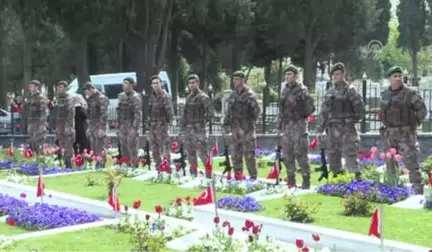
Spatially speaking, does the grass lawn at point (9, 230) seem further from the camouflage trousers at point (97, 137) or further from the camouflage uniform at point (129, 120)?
the camouflage trousers at point (97, 137)

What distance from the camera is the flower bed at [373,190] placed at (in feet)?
33.0

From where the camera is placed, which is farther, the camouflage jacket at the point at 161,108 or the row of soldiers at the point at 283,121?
the camouflage jacket at the point at 161,108

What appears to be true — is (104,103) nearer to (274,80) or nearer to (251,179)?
(251,179)

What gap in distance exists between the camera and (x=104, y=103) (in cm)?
1584

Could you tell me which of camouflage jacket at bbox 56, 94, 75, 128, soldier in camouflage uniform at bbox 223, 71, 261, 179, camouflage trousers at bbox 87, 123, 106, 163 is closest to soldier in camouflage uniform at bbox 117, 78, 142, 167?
camouflage trousers at bbox 87, 123, 106, 163

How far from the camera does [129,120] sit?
15383 millimetres

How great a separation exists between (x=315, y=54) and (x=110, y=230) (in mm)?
39706

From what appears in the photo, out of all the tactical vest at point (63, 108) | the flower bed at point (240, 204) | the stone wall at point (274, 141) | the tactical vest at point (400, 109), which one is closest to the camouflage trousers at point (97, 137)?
the tactical vest at point (63, 108)

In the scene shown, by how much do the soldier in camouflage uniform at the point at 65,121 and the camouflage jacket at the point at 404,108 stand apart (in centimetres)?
752

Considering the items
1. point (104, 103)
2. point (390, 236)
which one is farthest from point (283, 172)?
point (390, 236)

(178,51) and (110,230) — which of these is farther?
(178,51)

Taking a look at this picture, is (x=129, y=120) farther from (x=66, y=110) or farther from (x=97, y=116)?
(x=66, y=110)

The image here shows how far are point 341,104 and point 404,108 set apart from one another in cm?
119

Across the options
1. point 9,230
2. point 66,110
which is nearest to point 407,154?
point 9,230
